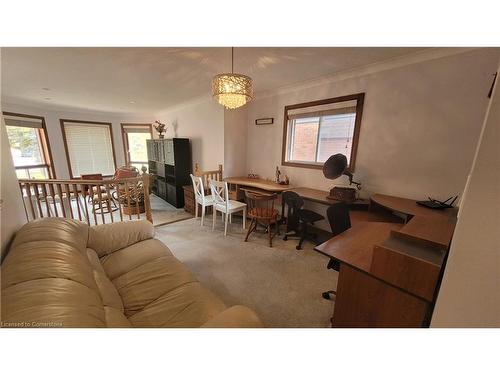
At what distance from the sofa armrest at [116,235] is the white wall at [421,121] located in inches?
104

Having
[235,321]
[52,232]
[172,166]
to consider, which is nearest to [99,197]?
[52,232]

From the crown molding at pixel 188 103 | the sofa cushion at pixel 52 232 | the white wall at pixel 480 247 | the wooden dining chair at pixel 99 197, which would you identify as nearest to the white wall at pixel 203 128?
the crown molding at pixel 188 103

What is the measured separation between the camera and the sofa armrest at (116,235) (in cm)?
163

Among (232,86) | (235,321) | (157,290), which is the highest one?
(232,86)

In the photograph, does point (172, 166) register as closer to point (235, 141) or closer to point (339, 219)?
point (235, 141)

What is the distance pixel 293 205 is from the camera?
262 centimetres

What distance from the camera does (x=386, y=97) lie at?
2193mm

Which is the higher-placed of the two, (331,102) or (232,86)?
(331,102)

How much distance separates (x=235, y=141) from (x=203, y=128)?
0.90 meters

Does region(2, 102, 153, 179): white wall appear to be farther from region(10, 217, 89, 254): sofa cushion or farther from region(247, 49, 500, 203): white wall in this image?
region(247, 49, 500, 203): white wall

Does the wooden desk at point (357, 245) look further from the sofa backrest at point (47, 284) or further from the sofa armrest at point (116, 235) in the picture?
the sofa armrest at point (116, 235)

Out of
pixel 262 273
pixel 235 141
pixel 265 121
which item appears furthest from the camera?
pixel 235 141
